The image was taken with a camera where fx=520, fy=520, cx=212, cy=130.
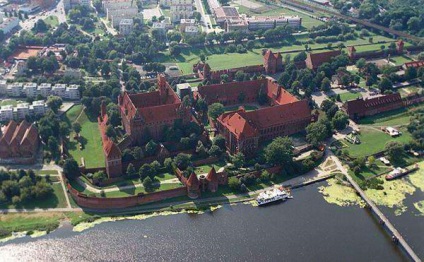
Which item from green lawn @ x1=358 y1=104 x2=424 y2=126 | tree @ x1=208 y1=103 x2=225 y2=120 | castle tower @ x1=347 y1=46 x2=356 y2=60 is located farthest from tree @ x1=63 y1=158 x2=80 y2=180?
castle tower @ x1=347 y1=46 x2=356 y2=60

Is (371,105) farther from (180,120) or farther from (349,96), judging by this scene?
(180,120)

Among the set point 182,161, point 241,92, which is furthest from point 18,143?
point 241,92

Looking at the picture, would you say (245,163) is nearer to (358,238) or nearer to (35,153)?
(358,238)

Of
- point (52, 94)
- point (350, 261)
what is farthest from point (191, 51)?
point (350, 261)

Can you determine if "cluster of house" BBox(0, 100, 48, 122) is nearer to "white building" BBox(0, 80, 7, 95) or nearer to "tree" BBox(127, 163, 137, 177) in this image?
"white building" BBox(0, 80, 7, 95)

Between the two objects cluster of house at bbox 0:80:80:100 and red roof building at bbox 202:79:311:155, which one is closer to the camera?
red roof building at bbox 202:79:311:155

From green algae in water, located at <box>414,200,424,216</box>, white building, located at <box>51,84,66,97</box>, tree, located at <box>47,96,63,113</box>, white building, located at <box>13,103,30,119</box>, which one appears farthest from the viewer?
white building, located at <box>51,84,66,97</box>
